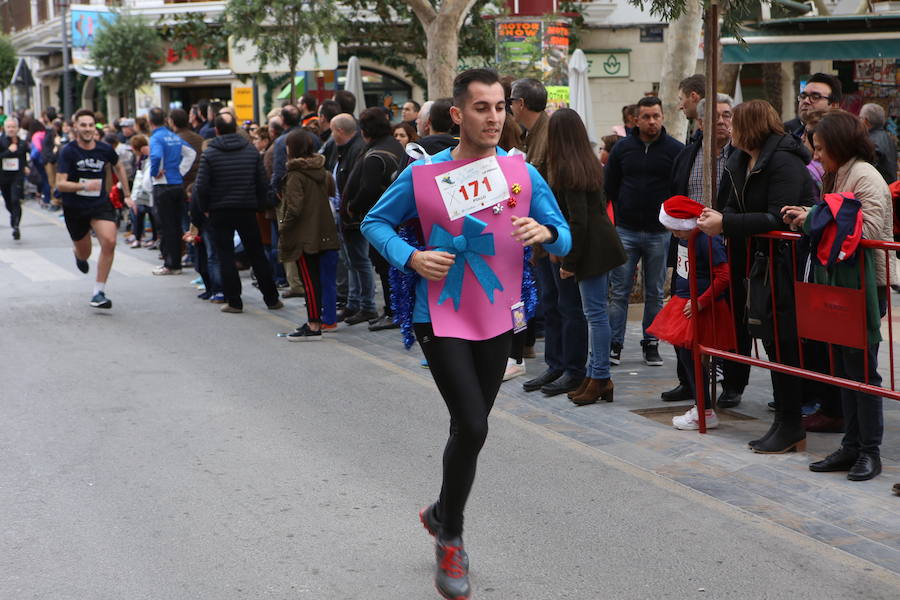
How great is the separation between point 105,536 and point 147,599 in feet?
2.63

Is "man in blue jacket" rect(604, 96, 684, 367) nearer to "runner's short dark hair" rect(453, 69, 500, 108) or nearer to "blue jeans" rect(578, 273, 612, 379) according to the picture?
"blue jeans" rect(578, 273, 612, 379)

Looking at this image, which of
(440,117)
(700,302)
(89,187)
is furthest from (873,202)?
(89,187)

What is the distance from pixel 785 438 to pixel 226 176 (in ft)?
21.1

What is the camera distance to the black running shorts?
38.1 ft

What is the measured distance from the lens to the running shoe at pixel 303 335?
33.1 ft

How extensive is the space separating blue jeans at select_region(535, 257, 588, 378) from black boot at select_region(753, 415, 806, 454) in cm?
177

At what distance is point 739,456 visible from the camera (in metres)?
6.22

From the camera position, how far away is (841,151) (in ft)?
19.4

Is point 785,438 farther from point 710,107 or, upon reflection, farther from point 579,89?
point 579,89

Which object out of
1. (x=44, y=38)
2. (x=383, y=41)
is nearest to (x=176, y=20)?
(x=383, y=41)

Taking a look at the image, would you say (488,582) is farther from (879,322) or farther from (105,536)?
(879,322)

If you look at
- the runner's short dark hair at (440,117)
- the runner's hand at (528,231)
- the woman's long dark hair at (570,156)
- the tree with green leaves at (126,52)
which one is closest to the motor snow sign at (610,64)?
the tree with green leaves at (126,52)

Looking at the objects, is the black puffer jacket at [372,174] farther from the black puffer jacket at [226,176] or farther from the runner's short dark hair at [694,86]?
the runner's short dark hair at [694,86]

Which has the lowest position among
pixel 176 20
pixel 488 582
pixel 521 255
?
pixel 488 582
